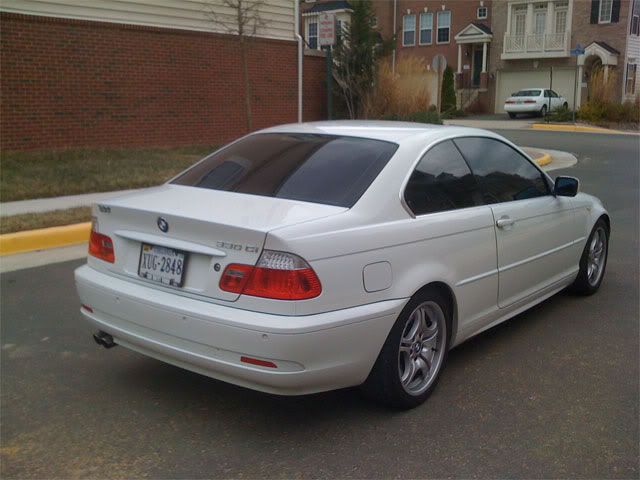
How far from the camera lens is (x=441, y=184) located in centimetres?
403

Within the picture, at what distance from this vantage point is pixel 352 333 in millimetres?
3205

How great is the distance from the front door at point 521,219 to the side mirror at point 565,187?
5 centimetres

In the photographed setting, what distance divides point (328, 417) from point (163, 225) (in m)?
1.34

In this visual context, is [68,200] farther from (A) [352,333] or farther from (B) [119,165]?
(A) [352,333]

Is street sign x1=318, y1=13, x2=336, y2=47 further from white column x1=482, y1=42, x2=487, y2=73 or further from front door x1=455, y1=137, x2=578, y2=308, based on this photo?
white column x1=482, y1=42, x2=487, y2=73

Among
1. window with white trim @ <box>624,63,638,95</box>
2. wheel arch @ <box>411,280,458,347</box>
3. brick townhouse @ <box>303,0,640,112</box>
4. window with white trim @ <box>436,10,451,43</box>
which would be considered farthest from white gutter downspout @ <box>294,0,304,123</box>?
window with white trim @ <box>436,10,451,43</box>

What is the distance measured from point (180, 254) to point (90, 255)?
88cm

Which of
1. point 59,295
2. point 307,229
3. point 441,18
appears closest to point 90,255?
point 307,229

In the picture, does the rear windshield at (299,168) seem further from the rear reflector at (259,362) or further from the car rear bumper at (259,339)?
the rear reflector at (259,362)

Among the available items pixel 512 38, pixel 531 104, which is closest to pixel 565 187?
pixel 531 104

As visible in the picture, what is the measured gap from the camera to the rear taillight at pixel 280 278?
3.07 metres

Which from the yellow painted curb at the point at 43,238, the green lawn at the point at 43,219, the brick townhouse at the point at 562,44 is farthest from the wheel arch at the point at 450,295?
the brick townhouse at the point at 562,44

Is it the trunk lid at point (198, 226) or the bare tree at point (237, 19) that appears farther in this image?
the bare tree at point (237, 19)

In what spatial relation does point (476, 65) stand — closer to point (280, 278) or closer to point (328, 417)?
point (328, 417)
